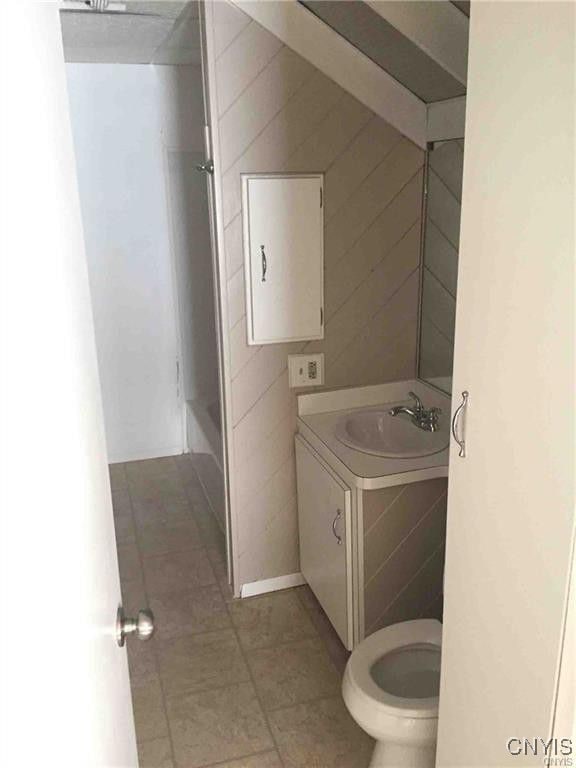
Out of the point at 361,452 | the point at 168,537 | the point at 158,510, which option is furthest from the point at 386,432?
the point at 158,510

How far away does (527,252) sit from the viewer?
3.47 ft

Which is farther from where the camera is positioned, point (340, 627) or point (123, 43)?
point (123, 43)

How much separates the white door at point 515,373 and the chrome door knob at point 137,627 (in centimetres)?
62

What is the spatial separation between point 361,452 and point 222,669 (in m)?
0.93

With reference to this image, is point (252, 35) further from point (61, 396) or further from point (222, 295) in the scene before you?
point (61, 396)

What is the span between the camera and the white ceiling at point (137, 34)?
8.52 ft

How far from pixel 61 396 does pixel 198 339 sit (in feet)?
10.8

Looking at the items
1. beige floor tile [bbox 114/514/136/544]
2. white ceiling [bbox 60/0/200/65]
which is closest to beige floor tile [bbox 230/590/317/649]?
beige floor tile [bbox 114/514/136/544]

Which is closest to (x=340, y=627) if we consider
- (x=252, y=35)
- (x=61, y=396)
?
(x=61, y=396)

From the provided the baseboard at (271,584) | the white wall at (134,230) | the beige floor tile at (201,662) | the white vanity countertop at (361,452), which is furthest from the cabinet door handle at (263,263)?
the beige floor tile at (201,662)

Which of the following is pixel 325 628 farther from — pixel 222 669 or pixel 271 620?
pixel 222 669

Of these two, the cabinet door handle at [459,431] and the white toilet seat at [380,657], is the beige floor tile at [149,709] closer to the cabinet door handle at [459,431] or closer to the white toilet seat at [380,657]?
the white toilet seat at [380,657]

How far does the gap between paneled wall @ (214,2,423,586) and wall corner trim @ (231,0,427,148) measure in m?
0.03

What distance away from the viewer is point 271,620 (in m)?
2.68
